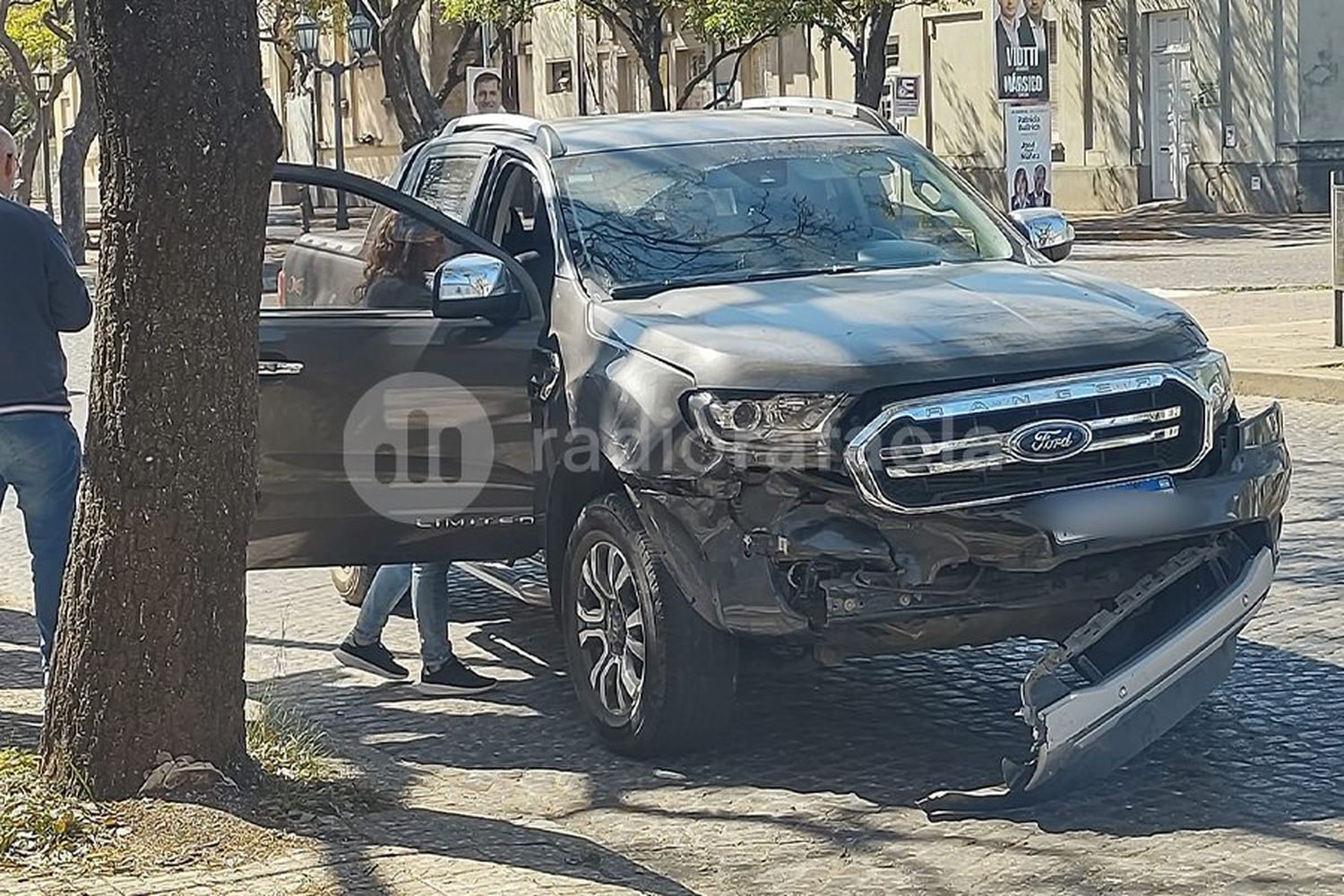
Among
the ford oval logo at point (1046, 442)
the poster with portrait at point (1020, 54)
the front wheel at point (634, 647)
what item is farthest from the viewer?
the poster with portrait at point (1020, 54)

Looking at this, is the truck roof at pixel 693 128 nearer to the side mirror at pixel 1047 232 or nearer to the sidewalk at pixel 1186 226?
the side mirror at pixel 1047 232

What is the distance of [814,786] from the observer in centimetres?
669

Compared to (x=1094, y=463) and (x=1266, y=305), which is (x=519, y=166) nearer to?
(x=1094, y=463)

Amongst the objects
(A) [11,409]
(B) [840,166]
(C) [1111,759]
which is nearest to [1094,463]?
(C) [1111,759]

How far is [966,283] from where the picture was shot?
720 centimetres

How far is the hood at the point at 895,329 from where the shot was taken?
21.0ft

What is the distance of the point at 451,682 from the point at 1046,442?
2615 mm

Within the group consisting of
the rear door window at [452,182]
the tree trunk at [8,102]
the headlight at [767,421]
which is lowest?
the headlight at [767,421]

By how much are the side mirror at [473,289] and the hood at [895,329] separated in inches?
12.9

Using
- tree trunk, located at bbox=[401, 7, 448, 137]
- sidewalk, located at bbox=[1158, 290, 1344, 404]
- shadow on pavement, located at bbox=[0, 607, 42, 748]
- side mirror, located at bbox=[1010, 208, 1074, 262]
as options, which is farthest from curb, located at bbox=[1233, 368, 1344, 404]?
tree trunk, located at bbox=[401, 7, 448, 137]

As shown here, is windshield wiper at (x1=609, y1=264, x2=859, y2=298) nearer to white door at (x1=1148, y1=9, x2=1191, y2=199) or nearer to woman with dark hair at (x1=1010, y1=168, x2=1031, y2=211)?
woman with dark hair at (x1=1010, y1=168, x2=1031, y2=211)

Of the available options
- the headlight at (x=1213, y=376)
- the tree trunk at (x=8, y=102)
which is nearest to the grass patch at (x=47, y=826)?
the headlight at (x=1213, y=376)

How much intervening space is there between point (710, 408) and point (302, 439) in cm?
165

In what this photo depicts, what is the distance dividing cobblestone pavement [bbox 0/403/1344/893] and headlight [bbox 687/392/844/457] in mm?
874
